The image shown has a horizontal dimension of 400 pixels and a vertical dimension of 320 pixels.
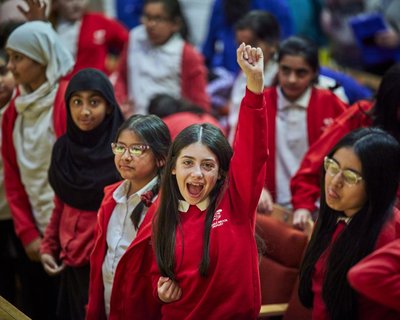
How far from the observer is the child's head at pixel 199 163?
9.21 ft

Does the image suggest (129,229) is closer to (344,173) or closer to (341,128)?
(344,173)

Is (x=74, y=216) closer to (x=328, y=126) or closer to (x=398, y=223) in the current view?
(x=328, y=126)

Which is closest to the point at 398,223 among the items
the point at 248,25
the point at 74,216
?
the point at 74,216

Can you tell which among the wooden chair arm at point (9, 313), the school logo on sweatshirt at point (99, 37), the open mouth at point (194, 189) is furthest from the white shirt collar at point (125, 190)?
the school logo on sweatshirt at point (99, 37)

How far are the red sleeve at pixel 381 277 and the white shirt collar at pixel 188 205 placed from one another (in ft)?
1.95

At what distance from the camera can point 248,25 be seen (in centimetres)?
477

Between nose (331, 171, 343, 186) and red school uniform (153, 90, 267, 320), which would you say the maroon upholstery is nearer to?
red school uniform (153, 90, 267, 320)

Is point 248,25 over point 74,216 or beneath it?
over

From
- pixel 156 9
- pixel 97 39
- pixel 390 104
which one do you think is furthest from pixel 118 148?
pixel 97 39

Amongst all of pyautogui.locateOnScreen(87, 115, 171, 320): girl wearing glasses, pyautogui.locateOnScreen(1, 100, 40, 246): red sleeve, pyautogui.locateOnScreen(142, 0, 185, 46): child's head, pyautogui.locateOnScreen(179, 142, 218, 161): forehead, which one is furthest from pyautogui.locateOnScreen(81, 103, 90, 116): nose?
pyautogui.locateOnScreen(142, 0, 185, 46): child's head

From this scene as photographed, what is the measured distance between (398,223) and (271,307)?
0.85 meters

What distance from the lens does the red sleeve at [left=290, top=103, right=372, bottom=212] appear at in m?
3.68

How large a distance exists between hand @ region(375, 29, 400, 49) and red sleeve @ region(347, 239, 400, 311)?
12.3 ft

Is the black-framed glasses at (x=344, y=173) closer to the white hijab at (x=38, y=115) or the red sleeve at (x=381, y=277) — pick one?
the red sleeve at (x=381, y=277)
